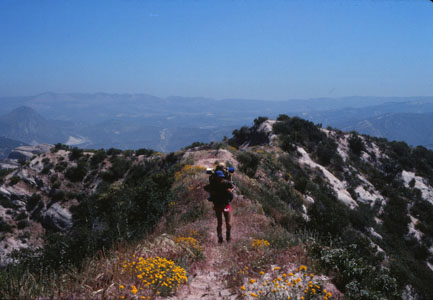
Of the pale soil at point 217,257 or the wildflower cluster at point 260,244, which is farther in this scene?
the wildflower cluster at point 260,244

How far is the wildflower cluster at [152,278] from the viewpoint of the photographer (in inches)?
171

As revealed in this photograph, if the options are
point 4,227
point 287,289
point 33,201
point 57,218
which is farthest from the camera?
point 33,201

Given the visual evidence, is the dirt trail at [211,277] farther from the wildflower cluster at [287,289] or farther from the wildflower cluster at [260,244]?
the wildflower cluster at [260,244]

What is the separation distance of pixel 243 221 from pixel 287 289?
5.20m

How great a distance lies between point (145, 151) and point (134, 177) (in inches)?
398

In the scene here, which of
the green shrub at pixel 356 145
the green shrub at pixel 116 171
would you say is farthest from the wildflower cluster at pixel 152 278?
the green shrub at pixel 356 145

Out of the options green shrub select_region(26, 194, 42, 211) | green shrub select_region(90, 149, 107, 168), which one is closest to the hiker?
green shrub select_region(26, 194, 42, 211)

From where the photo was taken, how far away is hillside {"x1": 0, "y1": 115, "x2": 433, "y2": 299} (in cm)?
497

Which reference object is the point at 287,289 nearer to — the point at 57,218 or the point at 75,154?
the point at 57,218

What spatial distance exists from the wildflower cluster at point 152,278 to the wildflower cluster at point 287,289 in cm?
127

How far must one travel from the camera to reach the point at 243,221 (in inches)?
380

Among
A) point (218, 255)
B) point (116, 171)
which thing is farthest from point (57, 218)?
point (218, 255)

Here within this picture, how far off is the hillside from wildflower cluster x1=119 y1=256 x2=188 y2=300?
0.03m

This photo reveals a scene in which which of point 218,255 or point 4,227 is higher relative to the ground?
point 218,255
